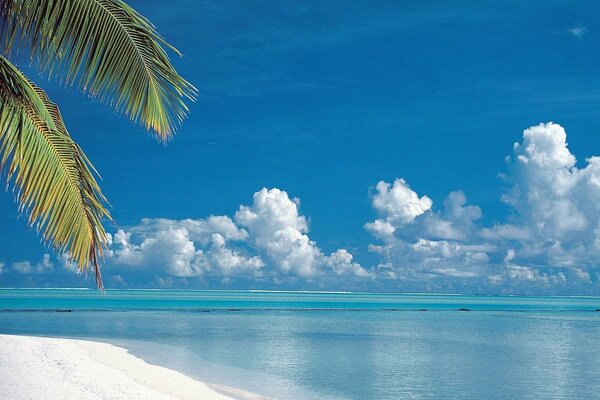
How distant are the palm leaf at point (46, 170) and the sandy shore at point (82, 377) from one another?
938 centimetres

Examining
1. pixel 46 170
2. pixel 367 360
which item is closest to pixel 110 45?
pixel 46 170

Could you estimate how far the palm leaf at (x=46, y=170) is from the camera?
6629 millimetres

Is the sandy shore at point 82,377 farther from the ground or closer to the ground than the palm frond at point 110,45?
closer to the ground

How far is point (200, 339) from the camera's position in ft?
128

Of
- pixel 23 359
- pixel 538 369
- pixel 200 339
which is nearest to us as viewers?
pixel 23 359

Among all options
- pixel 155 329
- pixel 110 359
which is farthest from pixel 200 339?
pixel 110 359

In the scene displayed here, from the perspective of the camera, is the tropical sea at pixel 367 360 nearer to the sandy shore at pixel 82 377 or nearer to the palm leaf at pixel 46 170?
the sandy shore at pixel 82 377

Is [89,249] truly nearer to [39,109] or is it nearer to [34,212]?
[34,212]

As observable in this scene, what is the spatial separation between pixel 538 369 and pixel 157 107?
83.8 ft

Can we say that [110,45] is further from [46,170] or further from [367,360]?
[367,360]

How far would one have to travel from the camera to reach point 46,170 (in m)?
6.64

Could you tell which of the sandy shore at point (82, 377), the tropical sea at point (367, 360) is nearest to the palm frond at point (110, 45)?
the sandy shore at point (82, 377)

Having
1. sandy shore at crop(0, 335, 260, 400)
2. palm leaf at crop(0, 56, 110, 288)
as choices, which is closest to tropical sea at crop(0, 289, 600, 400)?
sandy shore at crop(0, 335, 260, 400)

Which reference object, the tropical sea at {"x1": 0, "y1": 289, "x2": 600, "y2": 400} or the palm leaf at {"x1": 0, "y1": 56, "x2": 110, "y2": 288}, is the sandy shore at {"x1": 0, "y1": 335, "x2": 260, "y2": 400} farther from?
the palm leaf at {"x1": 0, "y1": 56, "x2": 110, "y2": 288}
